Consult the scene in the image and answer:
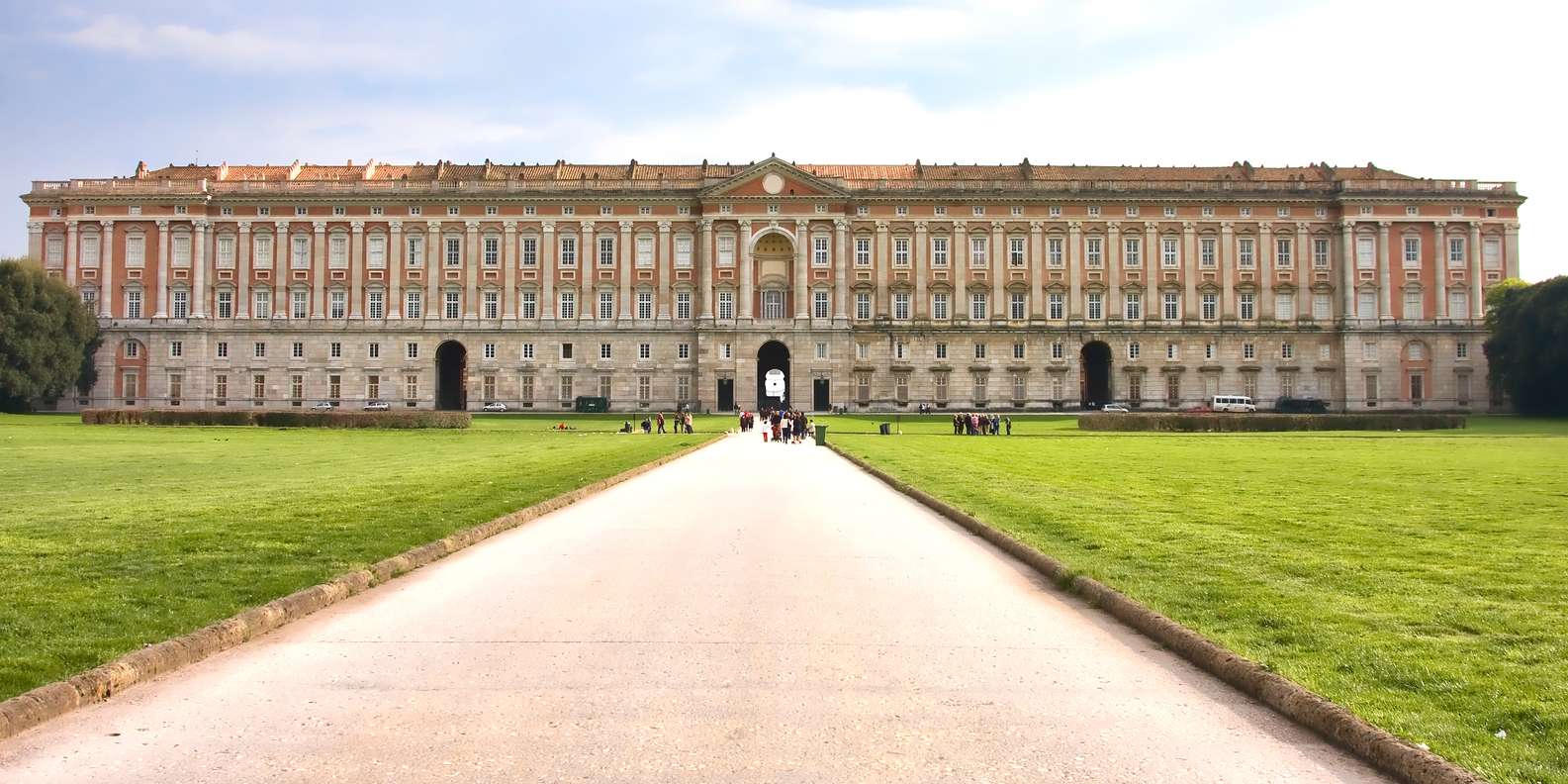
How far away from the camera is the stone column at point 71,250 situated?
8688 centimetres

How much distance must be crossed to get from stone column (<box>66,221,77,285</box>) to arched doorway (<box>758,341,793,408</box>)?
5480 centimetres

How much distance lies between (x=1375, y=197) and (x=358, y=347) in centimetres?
8406

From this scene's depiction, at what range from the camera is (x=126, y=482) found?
21.1 meters

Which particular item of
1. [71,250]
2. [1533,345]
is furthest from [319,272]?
[1533,345]

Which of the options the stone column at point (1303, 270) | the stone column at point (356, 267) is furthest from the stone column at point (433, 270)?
the stone column at point (1303, 270)

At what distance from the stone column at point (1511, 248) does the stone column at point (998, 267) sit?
40.6 m

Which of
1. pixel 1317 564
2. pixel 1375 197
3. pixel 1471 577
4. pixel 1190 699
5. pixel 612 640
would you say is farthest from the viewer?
pixel 1375 197

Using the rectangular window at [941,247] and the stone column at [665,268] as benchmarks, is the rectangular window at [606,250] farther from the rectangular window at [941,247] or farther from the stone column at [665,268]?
the rectangular window at [941,247]

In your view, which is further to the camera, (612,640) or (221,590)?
(221,590)

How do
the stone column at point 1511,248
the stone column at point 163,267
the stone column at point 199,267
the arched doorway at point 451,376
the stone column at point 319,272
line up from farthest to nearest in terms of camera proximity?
1. the arched doorway at point 451,376
2. the stone column at point 319,272
3. the stone column at point 1511,248
4. the stone column at point 199,267
5. the stone column at point 163,267

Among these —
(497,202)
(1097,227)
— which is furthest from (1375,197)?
(497,202)

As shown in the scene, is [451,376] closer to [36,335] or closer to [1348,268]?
[36,335]

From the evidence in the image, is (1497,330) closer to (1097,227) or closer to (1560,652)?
(1097,227)

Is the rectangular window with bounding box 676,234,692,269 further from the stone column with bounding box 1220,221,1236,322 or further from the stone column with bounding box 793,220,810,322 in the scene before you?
the stone column with bounding box 1220,221,1236,322
